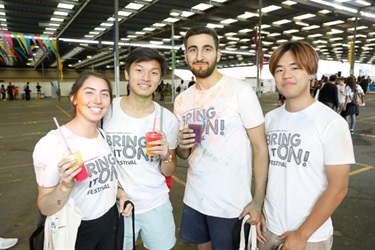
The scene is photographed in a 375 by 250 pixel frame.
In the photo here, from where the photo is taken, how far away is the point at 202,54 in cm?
177

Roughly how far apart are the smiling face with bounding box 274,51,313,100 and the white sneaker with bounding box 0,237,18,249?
3115 millimetres

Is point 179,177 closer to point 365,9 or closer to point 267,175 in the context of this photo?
point 267,175

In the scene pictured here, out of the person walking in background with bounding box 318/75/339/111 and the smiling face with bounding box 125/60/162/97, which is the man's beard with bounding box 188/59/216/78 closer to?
the smiling face with bounding box 125/60/162/97

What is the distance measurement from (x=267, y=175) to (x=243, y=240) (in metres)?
0.45

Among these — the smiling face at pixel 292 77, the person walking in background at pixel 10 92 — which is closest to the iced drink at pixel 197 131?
the smiling face at pixel 292 77

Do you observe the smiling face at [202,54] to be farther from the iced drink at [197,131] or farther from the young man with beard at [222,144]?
the iced drink at [197,131]

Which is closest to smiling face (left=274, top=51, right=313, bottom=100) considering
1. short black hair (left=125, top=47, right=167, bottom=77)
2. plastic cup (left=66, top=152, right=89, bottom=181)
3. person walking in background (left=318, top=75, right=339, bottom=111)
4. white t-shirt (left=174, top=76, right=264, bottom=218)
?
white t-shirt (left=174, top=76, right=264, bottom=218)

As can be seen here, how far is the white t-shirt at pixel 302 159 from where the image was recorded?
1345mm

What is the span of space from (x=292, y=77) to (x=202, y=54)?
2.05 feet

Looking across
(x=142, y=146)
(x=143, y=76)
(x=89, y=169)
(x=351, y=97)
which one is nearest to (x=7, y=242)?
(x=89, y=169)

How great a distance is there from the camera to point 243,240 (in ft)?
5.37

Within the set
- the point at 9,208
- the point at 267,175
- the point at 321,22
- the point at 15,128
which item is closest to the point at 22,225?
the point at 9,208

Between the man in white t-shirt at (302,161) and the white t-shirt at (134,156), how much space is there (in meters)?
0.80

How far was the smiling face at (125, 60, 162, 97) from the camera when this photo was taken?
175 cm
